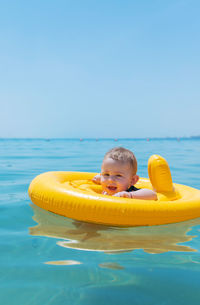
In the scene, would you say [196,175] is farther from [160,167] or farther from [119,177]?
[119,177]

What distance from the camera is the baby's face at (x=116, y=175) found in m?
3.18

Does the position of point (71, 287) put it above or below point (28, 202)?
above

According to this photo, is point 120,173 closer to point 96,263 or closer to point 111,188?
point 111,188

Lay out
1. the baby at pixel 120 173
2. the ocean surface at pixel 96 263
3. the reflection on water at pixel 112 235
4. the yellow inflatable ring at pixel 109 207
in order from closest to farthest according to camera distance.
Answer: the ocean surface at pixel 96 263
the reflection on water at pixel 112 235
the yellow inflatable ring at pixel 109 207
the baby at pixel 120 173

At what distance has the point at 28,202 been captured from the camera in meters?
3.87

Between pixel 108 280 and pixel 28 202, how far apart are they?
2331mm

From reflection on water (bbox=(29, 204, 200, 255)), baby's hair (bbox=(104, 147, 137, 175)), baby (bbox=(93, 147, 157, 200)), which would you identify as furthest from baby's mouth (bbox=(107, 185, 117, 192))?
reflection on water (bbox=(29, 204, 200, 255))

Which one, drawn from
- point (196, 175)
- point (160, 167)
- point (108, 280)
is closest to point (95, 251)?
point (108, 280)

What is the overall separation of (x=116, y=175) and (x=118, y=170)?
0.23 ft

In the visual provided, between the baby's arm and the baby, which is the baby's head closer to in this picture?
the baby

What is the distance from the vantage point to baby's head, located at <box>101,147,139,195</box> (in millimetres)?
3180

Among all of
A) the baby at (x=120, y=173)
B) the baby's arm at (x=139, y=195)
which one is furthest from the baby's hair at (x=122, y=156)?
the baby's arm at (x=139, y=195)

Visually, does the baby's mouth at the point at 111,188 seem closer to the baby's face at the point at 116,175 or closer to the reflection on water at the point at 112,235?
the baby's face at the point at 116,175

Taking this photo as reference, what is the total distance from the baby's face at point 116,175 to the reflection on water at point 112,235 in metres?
0.55
